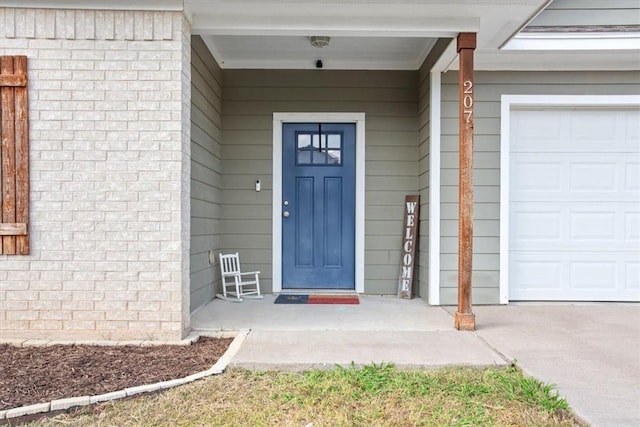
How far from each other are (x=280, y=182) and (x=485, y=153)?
2092 millimetres

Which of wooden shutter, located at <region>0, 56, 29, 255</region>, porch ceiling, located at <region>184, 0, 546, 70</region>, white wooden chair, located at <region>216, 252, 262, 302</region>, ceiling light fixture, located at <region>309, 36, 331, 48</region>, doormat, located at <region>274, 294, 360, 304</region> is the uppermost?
ceiling light fixture, located at <region>309, 36, 331, 48</region>

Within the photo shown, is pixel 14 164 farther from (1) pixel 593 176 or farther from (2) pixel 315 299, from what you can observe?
(1) pixel 593 176

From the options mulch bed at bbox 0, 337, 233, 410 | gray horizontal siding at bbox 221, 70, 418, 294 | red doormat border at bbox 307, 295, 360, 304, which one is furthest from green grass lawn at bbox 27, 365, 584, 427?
gray horizontal siding at bbox 221, 70, 418, 294

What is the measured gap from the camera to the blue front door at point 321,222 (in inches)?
190

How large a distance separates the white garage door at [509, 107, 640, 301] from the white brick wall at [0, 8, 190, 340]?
322 centimetres

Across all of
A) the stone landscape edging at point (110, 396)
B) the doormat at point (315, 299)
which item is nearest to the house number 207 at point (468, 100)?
the doormat at point (315, 299)

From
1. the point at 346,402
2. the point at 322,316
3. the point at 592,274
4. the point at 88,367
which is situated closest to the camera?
the point at 346,402

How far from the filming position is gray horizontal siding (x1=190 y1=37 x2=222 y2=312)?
149 inches

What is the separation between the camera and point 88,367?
2.54m

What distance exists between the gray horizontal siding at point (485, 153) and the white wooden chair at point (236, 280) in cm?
190

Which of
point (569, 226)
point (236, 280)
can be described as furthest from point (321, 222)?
point (569, 226)

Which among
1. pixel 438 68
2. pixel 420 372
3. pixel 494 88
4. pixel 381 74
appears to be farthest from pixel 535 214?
pixel 420 372

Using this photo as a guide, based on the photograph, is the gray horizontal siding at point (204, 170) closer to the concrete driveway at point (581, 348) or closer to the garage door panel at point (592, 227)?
the concrete driveway at point (581, 348)

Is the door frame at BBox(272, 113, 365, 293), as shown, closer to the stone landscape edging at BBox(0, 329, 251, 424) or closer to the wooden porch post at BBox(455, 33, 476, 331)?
the wooden porch post at BBox(455, 33, 476, 331)
